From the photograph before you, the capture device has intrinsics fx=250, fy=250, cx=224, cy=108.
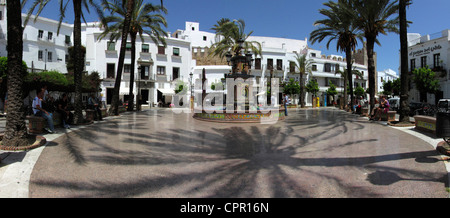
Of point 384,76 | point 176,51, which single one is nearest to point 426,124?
point 176,51

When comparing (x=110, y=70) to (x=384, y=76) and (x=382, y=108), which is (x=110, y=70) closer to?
(x=382, y=108)

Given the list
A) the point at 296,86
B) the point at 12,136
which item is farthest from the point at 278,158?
the point at 296,86

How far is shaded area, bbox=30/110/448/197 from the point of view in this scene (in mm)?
3766

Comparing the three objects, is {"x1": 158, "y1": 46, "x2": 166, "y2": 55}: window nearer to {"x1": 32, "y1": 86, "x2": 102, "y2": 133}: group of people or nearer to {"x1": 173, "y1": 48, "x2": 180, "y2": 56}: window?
{"x1": 173, "y1": 48, "x2": 180, "y2": 56}: window

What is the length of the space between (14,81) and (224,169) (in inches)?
217

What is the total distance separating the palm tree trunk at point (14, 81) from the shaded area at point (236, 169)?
841 millimetres

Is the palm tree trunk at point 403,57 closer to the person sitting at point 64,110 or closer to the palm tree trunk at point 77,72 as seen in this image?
the person sitting at point 64,110

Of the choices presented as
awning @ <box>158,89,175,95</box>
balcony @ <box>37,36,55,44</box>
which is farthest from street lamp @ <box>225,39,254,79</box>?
balcony @ <box>37,36,55,44</box>

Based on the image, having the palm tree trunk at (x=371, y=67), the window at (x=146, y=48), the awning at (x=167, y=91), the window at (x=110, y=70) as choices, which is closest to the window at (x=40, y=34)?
the window at (x=110, y=70)

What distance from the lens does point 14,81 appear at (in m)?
6.02

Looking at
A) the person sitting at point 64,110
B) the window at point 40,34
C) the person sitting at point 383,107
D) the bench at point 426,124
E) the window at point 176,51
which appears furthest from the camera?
the window at point 176,51

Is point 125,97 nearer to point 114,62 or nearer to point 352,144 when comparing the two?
point 114,62

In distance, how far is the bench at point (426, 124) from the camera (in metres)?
8.27
